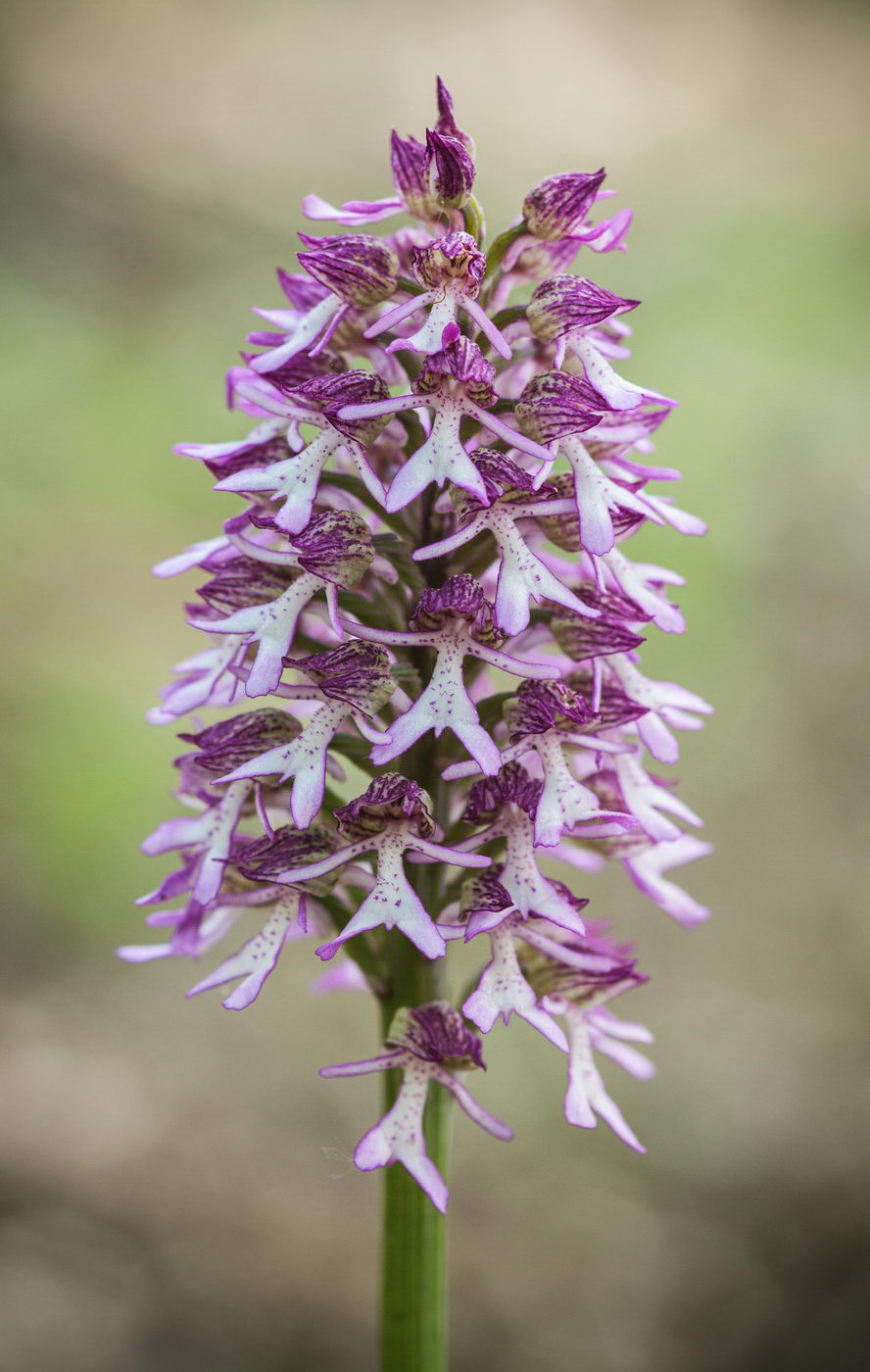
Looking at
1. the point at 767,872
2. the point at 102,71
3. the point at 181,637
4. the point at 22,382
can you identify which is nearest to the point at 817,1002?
the point at 767,872

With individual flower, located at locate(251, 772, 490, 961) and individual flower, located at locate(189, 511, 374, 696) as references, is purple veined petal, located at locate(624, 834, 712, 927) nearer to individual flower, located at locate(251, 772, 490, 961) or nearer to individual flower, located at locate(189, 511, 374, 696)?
individual flower, located at locate(251, 772, 490, 961)

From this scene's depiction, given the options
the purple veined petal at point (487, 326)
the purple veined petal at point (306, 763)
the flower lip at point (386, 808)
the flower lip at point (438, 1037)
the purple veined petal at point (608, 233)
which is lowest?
the flower lip at point (438, 1037)

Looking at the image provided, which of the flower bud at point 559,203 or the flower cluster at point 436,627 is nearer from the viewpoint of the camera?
the flower cluster at point 436,627

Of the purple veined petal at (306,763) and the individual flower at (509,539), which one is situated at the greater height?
the individual flower at (509,539)

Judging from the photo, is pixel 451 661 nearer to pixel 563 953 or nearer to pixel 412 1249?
pixel 563 953

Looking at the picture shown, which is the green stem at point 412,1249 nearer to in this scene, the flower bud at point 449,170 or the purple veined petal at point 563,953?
the purple veined petal at point 563,953

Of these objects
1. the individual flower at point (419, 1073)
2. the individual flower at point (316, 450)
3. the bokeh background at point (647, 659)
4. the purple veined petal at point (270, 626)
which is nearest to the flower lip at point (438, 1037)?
the individual flower at point (419, 1073)

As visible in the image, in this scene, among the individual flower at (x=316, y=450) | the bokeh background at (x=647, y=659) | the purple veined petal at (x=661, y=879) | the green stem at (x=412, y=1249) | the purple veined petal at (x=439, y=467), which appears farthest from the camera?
the bokeh background at (x=647, y=659)

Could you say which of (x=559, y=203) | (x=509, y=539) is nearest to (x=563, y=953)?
(x=509, y=539)
